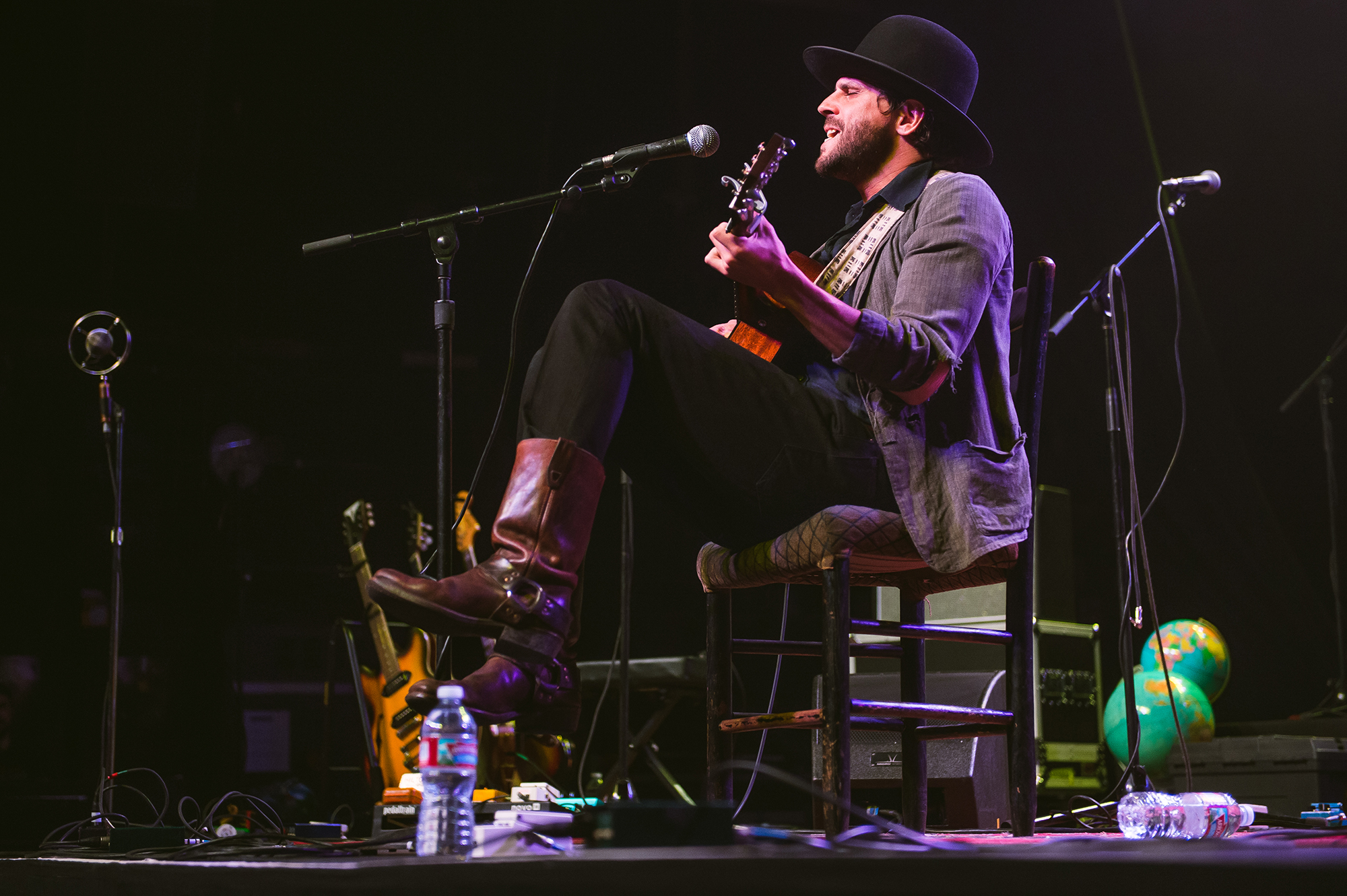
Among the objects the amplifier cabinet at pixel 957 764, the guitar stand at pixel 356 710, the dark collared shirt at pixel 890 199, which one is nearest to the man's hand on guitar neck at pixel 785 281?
the dark collared shirt at pixel 890 199

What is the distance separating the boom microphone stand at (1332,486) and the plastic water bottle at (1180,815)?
2858 mm

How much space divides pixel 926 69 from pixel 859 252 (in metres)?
0.40

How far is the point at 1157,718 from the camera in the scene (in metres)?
3.88

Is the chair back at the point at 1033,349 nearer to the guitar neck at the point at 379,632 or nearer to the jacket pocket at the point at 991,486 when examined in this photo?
the jacket pocket at the point at 991,486

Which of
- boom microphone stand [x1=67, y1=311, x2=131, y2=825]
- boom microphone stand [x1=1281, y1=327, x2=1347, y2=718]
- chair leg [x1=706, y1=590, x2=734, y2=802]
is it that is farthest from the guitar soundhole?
boom microphone stand [x1=1281, y1=327, x2=1347, y2=718]

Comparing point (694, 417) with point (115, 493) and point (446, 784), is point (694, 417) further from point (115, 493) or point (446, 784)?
point (115, 493)

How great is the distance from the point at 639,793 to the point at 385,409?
2224 millimetres

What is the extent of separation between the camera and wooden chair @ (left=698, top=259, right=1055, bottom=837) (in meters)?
1.73

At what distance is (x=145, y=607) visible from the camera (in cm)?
481

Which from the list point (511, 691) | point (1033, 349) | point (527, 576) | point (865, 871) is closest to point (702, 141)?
point (1033, 349)

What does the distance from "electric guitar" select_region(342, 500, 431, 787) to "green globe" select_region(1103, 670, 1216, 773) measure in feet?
8.31

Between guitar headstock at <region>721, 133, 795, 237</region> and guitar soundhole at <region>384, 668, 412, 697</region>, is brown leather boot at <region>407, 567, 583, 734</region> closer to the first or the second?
guitar headstock at <region>721, 133, 795, 237</region>

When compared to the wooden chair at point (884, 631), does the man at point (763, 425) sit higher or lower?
higher

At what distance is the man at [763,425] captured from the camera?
4.92ft
